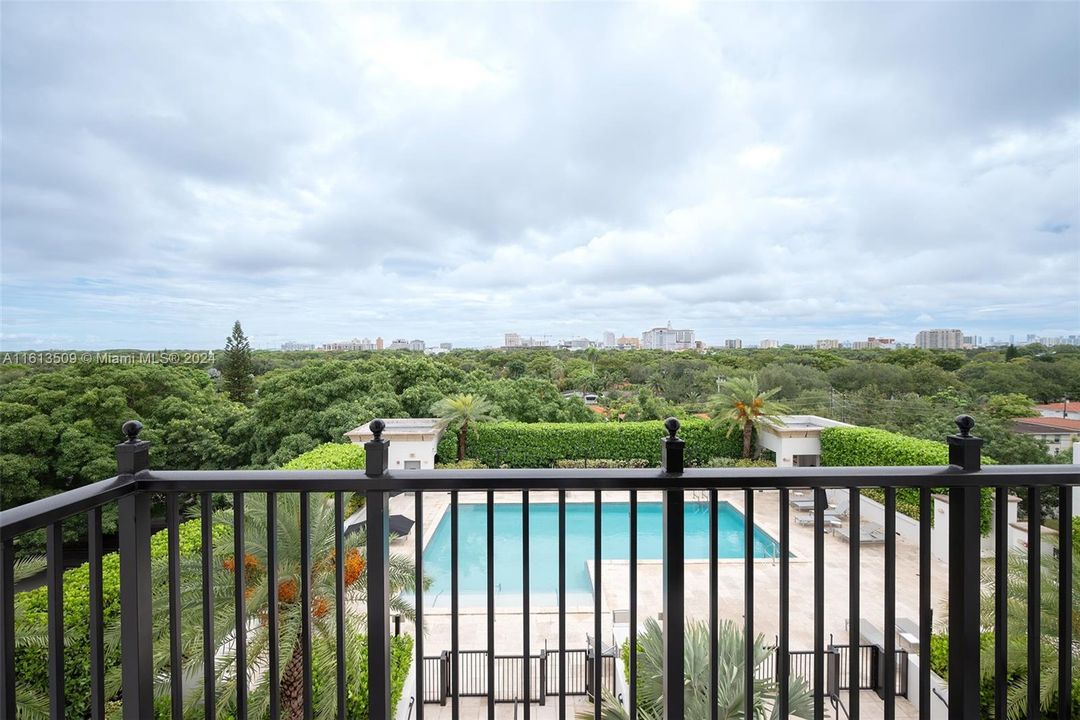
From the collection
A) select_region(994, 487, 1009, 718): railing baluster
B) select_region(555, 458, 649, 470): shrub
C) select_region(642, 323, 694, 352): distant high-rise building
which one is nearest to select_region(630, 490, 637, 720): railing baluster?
select_region(994, 487, 1009, 718): railing baluster

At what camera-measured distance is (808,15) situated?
4316mm

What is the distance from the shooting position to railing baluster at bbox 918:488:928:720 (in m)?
0.99

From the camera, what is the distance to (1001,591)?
993mm

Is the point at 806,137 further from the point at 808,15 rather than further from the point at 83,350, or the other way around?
the point at 83,350

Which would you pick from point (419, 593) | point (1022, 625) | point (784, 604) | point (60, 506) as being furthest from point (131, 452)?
point (1022, 625)

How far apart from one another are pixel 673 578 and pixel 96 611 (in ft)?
3.51

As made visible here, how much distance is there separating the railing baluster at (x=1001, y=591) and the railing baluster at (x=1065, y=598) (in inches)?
3.7

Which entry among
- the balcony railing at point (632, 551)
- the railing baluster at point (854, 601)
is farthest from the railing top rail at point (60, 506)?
the railing baluster at point (854, 601)

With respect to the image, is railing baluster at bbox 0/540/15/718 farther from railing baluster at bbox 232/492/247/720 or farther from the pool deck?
the pool deck

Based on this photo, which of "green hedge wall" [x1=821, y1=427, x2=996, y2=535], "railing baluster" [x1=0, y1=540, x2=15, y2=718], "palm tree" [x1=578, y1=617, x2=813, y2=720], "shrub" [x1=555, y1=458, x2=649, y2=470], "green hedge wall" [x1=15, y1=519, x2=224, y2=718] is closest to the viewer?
"railing baluster" [x1=0, y1=540, x2=15, y2=718]

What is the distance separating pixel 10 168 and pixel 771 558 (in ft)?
58.8

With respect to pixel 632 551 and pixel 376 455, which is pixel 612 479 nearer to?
pixel 632 551

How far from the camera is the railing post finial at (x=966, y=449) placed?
0.95 m

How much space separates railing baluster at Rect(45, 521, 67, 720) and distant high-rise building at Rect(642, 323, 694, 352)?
17.6 m
